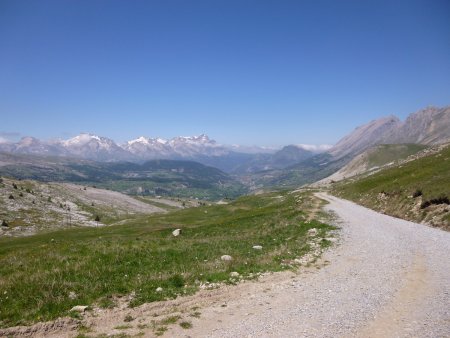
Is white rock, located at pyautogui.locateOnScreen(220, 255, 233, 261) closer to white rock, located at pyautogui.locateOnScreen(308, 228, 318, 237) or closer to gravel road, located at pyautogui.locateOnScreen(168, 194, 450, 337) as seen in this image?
gravel road, located at pyautogui.locateOnScreen(168, 194, 450, 337)

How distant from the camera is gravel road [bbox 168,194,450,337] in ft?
44.1

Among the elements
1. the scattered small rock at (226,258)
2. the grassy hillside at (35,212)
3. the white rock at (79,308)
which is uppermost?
the white rock at (79,308)

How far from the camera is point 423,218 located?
41.2m

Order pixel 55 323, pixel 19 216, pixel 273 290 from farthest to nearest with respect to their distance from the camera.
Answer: pixel 19 216, pixel 273 290, pixel 55 323

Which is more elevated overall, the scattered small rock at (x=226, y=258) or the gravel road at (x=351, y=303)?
the gravel road at (x=351, y=303)

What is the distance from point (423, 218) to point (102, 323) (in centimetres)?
4101

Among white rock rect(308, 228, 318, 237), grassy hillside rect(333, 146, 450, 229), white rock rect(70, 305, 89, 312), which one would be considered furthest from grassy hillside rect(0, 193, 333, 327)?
grassy hillside rect(333, 146, 450, 229)

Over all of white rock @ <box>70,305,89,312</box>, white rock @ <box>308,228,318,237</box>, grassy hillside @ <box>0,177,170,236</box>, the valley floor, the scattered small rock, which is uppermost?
the valley floor

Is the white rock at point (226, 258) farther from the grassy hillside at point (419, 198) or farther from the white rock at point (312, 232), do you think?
the grassy hillside at point (419, 198)

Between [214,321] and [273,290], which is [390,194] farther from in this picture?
[214,321]

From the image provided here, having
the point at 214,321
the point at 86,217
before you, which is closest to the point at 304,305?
the point at 214,321

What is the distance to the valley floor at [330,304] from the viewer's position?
13.5 m

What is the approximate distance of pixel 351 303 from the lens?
16.1m

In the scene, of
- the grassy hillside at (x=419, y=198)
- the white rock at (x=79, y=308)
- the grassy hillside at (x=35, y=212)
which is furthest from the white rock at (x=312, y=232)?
the grassy hillside at (x=35, y=212)
